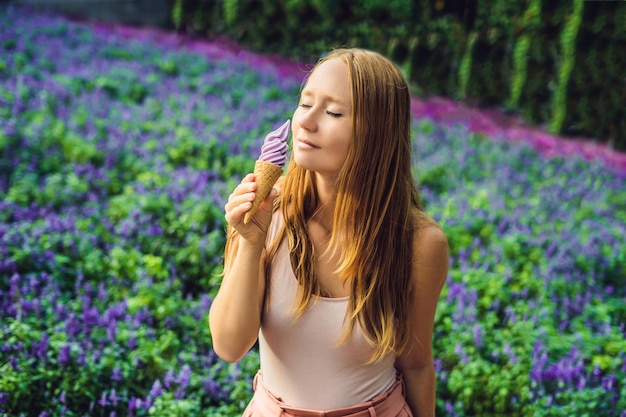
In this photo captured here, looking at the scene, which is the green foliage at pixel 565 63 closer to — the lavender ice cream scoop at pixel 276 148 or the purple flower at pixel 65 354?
the purple flower at pixel 65 354

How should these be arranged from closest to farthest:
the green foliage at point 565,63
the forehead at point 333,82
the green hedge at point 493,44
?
the forehead at point 333,82, the green foliage at point 565,63, the green hedge at point 493,44

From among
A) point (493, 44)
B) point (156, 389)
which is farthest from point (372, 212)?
point (493, 44)

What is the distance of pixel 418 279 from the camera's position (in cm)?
189

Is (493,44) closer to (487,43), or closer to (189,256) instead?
(487,43)

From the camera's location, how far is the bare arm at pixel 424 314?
188 cm

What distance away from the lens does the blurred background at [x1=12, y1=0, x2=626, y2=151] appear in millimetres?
8461

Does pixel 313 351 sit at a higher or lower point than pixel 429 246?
lower

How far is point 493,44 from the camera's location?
370 inches

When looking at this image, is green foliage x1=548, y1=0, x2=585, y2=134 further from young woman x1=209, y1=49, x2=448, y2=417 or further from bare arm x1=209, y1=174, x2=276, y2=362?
bare arm x1=209, y1=174, x2=276, y2=362

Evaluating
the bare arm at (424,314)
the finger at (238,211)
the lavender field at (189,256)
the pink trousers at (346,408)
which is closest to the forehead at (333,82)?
the finger at (238,211)

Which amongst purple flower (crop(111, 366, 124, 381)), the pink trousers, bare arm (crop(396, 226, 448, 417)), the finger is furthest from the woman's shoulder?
purple flower (crop(111, 366, 124, 381))

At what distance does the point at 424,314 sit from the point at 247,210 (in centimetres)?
67

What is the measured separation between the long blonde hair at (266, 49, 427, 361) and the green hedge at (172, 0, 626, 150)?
754 centimetres

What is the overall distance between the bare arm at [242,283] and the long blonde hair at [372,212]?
Result: 0.13 metres
